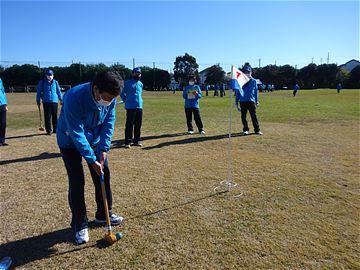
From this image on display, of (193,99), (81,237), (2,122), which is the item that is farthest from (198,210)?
(2,122)

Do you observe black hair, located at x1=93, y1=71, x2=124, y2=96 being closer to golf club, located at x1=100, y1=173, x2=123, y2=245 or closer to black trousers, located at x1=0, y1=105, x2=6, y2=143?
golf club, located at x1=100, y1=173, x2=123, y2=245

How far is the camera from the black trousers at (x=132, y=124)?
9.14m

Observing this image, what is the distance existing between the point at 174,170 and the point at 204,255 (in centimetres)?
329

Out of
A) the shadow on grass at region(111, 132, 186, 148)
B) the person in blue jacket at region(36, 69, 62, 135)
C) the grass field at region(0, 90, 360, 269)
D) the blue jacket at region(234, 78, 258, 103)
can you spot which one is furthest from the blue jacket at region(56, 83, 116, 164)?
the blue jacket at region(234, 78, 258, 103)

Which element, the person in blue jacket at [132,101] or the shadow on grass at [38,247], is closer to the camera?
the shadow on grass at [38,247]

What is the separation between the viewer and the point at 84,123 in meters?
3.74

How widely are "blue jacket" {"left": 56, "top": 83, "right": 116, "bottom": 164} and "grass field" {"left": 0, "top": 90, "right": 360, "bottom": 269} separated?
121cm

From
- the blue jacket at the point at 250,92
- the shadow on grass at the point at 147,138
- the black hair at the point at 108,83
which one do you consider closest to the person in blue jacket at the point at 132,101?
the shadow on grass at the point at 147,138

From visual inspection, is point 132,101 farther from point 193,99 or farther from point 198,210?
point 198,210

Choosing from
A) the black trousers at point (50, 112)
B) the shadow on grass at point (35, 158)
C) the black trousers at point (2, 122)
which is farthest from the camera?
the black trousers at point (50, 112)

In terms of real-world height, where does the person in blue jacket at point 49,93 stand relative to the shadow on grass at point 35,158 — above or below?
above

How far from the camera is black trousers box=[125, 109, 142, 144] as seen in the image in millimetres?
9141

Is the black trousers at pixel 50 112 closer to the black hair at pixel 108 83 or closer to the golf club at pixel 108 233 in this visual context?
the golf club at pixel 108 233

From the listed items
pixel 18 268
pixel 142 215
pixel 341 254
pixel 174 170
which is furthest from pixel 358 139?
pixel 18 268
